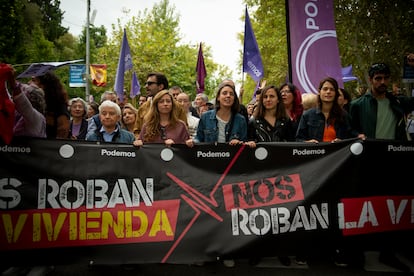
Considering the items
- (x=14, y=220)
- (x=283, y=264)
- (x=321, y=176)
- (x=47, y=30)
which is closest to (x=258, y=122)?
(x=321, y=176)

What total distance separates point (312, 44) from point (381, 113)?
1786 millimetres

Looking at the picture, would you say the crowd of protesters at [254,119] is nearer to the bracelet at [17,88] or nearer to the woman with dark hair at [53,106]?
the woman with dark hair at [53,106]

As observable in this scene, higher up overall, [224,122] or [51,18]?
[51,18]

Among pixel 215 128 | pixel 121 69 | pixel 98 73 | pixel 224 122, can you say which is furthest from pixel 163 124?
pixel 98 73

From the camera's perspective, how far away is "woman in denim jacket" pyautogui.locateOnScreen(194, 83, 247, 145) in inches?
186

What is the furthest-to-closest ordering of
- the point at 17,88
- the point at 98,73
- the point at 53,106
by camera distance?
the point at 98,73 < the point at 53,106 < the point at 17,88

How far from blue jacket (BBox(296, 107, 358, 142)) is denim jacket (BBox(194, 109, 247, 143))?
680 mm

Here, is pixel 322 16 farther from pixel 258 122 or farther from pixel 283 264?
pixel 283 264

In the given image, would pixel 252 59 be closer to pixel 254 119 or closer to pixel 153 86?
pixel 153 86

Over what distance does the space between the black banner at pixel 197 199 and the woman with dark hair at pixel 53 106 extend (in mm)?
Result: 636

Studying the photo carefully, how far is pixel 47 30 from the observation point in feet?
184

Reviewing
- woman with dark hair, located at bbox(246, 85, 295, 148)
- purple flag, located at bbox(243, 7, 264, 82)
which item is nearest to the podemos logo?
woman with dark hair, located at bbox(246, 85, 295, 148)

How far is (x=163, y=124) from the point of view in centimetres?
479

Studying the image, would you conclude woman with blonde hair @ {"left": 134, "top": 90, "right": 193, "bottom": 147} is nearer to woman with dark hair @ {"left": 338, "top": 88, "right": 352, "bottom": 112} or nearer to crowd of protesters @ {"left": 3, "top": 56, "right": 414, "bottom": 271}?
crowd of protesters @ {"left": 3, "top": 56, "right": 414, "bottom": 271}
